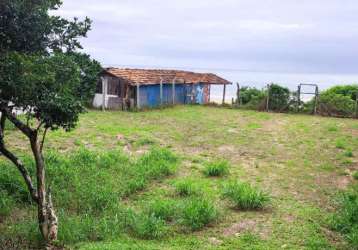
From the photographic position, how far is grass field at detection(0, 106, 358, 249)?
8.94 metres

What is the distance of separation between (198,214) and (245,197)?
1.59m

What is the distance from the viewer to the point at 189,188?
38.2ft

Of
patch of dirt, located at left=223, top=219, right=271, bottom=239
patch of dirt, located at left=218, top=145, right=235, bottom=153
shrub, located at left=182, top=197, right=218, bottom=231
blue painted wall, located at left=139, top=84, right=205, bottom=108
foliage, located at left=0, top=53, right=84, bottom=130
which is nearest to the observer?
foliage, located at left=0, top=53, right=84, bottom=130

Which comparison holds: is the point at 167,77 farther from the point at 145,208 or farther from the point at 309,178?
the point at 145,208

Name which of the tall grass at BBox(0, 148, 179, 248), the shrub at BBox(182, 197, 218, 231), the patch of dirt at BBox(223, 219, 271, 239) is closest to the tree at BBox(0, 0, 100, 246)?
the tall grass at BBox(0, 148, 179, 248)

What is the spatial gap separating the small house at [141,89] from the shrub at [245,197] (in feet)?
61.9

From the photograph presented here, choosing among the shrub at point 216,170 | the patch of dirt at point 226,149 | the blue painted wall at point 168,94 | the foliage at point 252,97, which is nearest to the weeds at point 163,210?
the shrub at point 216,170

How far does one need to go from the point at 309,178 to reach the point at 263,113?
15.9m

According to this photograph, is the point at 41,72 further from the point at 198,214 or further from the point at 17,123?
the point at 198,214

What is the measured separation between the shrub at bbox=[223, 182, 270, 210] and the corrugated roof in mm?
18910

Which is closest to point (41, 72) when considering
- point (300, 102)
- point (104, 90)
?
point (104, 90)

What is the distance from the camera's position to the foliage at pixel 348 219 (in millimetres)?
8836

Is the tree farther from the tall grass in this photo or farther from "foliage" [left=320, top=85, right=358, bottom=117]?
"foliage" [left=320, top=85, right=358, bottom=117]

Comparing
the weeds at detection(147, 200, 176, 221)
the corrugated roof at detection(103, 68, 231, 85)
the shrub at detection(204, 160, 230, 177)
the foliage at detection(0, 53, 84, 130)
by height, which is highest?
the corrugated roof at detection(103, 68, 231, 85)
